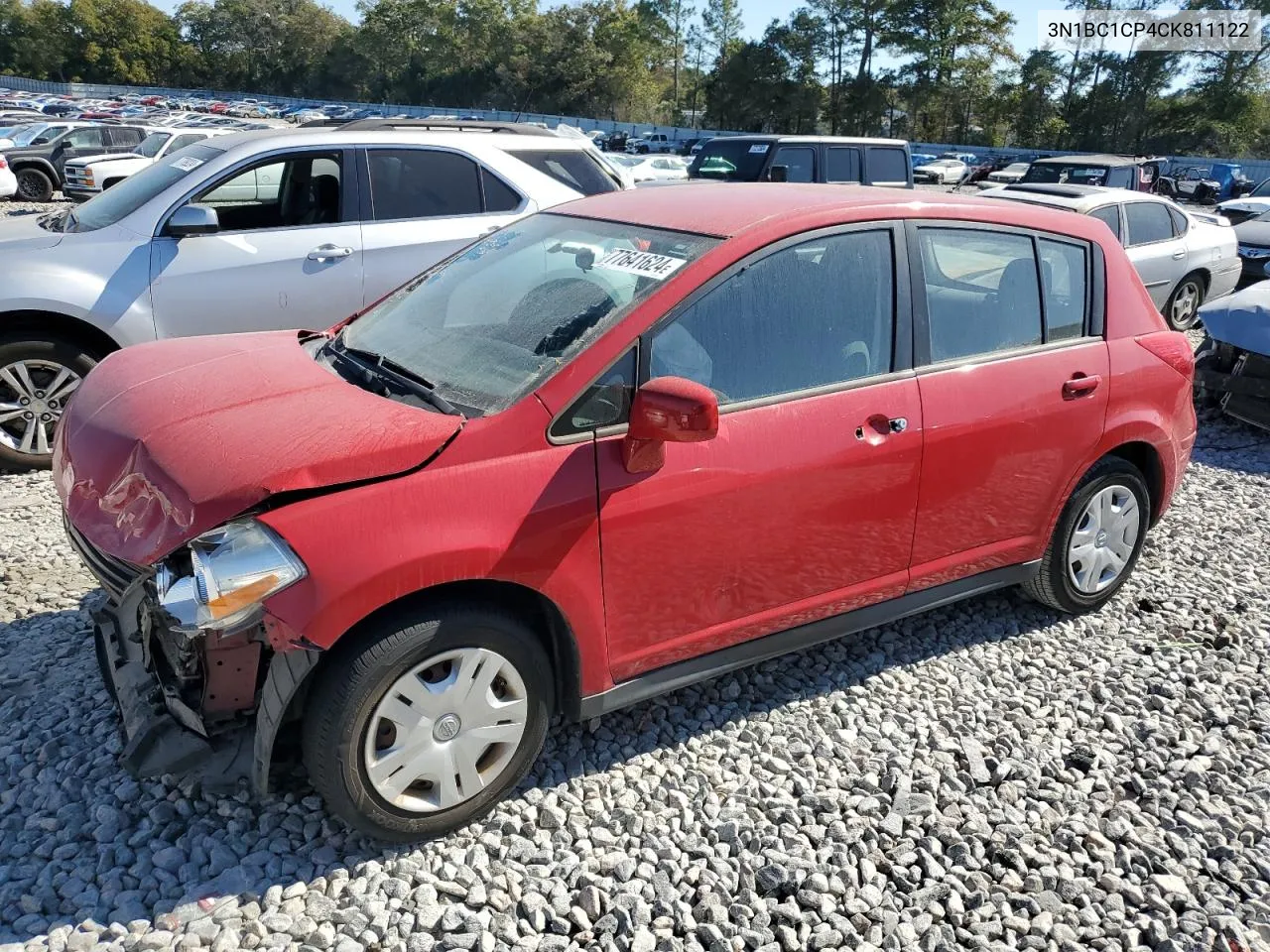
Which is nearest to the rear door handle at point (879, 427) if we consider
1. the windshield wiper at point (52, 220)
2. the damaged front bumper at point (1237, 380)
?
the damaged front bumper at point (1237, 380)

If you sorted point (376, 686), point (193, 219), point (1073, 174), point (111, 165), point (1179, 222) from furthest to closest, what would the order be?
point (111, 165), point (1073, 174), point (1179, 222), point (193, 219), point (376, 686)

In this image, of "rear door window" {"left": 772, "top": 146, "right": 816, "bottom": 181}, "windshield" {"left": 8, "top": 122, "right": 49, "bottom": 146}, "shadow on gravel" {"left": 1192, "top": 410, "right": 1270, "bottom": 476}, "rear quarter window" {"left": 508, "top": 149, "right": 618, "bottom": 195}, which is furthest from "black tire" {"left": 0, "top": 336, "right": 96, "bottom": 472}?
"windshield" {"left": 8, "top": 122, "right": 49, "bottom": 146}

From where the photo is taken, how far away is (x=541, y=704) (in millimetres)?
2779

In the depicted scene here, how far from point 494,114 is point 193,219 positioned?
2753 inches

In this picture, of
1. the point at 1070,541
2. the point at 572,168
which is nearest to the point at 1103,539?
the point at 1070,541

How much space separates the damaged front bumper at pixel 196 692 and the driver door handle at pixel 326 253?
3428 millimetres

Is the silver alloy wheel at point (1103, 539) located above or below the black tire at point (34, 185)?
below

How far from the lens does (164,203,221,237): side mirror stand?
539 cm

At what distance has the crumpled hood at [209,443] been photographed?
241 cm

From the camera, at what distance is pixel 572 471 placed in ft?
8.65

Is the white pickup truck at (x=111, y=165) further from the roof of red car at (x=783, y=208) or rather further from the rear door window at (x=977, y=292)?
the rear door window at (x=977, y=292)

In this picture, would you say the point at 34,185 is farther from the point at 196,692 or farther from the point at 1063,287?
the point at 1063,287

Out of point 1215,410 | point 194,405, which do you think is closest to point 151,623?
point 194,405

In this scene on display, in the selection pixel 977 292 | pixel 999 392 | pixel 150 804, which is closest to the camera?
pixel 150 804
